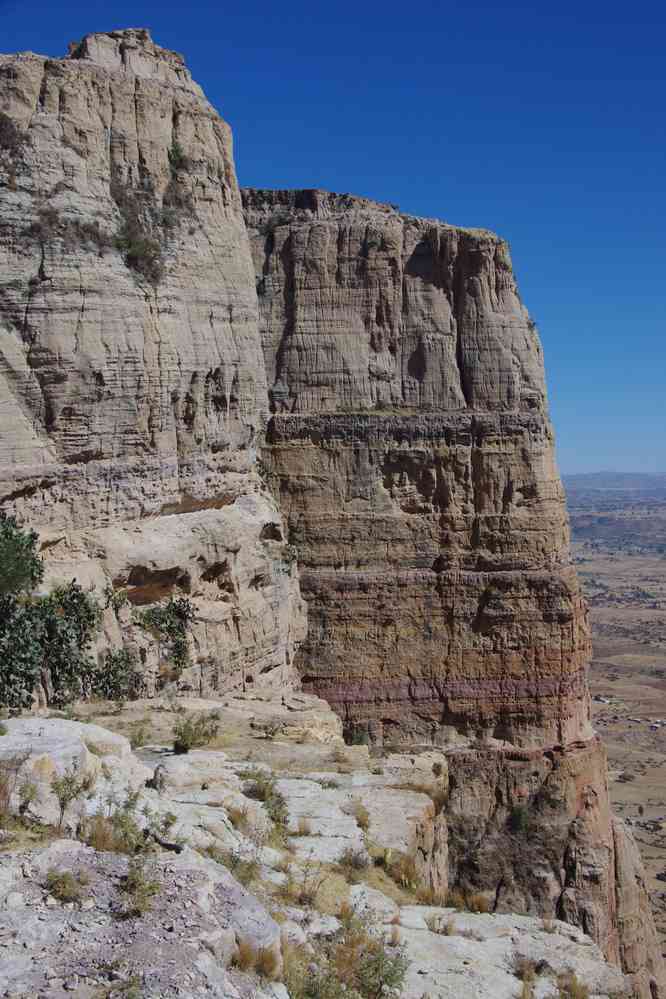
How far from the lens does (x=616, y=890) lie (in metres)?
34.0

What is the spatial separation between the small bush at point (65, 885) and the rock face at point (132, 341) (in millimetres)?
12301

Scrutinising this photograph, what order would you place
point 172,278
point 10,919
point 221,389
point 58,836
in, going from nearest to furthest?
point 10,919, point 58,836, point 172,278, point 221,389

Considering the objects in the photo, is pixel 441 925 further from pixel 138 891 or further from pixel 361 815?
pixel 138 891

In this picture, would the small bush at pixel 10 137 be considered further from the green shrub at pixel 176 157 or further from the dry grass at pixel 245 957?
the dry grass at pixel 245 957

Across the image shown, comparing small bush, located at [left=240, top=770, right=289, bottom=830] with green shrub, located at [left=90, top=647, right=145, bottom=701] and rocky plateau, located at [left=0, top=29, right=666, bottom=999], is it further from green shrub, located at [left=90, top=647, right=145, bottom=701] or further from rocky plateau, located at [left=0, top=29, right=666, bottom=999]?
green shrub, located at [left=90, top=647, right=145, bottom=701]

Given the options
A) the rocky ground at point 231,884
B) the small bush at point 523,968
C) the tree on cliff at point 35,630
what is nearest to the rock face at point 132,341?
the tree on cliff at point 35,630

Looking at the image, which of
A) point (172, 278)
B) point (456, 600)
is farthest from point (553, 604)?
point (172, 278)

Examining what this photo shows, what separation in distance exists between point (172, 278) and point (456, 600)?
48.1 ft

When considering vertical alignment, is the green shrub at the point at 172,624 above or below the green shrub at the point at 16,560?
below


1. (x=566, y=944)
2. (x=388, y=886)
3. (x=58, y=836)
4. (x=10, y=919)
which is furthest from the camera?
(x=388, y=886)

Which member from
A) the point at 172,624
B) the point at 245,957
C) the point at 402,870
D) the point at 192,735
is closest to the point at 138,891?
the point at 245,957

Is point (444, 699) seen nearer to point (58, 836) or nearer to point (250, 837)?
point (250, 837)

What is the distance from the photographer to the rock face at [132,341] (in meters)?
22.1

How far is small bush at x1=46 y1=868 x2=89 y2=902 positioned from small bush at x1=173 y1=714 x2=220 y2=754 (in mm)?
6979
